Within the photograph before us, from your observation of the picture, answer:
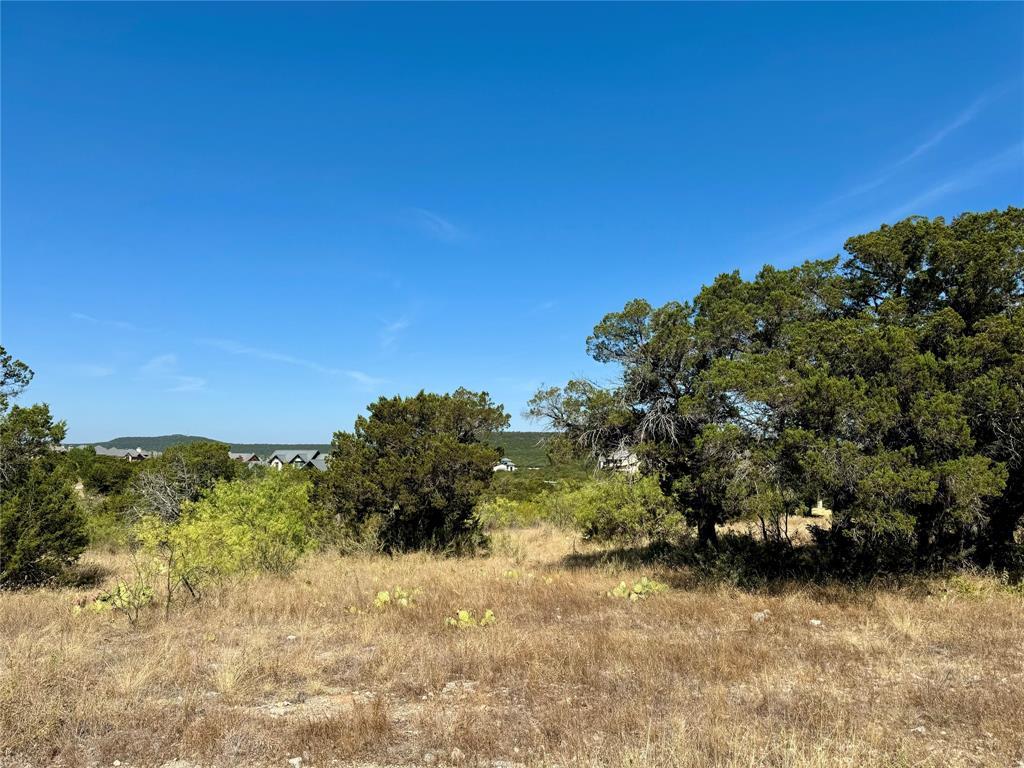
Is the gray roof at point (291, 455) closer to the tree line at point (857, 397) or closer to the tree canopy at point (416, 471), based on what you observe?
the tree canopy at point (416, 471)

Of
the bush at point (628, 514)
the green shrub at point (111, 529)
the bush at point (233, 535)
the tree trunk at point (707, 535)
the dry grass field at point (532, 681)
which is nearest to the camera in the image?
the dry grass field at point (532, 681)

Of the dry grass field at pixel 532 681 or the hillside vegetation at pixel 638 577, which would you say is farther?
the hillside vegetation at pixel 638 577

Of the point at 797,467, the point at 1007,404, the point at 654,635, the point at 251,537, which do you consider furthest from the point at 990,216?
the point at 251,537

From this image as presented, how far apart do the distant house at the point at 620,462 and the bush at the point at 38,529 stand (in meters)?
13.3

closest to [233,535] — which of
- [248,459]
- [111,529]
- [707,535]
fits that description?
[707,535]

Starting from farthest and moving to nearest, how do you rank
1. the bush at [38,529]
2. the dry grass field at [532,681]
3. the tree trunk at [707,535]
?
the tree trunk at [707,535]
the bush at [38,529]
the dry grass field at [532,681]

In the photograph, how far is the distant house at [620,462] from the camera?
45.2 feet

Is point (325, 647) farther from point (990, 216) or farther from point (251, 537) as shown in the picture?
point (990, 216)

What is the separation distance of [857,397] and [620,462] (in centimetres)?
569

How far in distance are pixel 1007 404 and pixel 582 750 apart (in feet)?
29.4

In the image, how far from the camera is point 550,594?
36.8 ft

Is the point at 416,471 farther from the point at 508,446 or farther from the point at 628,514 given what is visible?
the point at 508,446

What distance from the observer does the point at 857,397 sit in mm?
9461

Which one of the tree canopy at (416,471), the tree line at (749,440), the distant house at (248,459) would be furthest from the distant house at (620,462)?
the distant house at (248,459)
